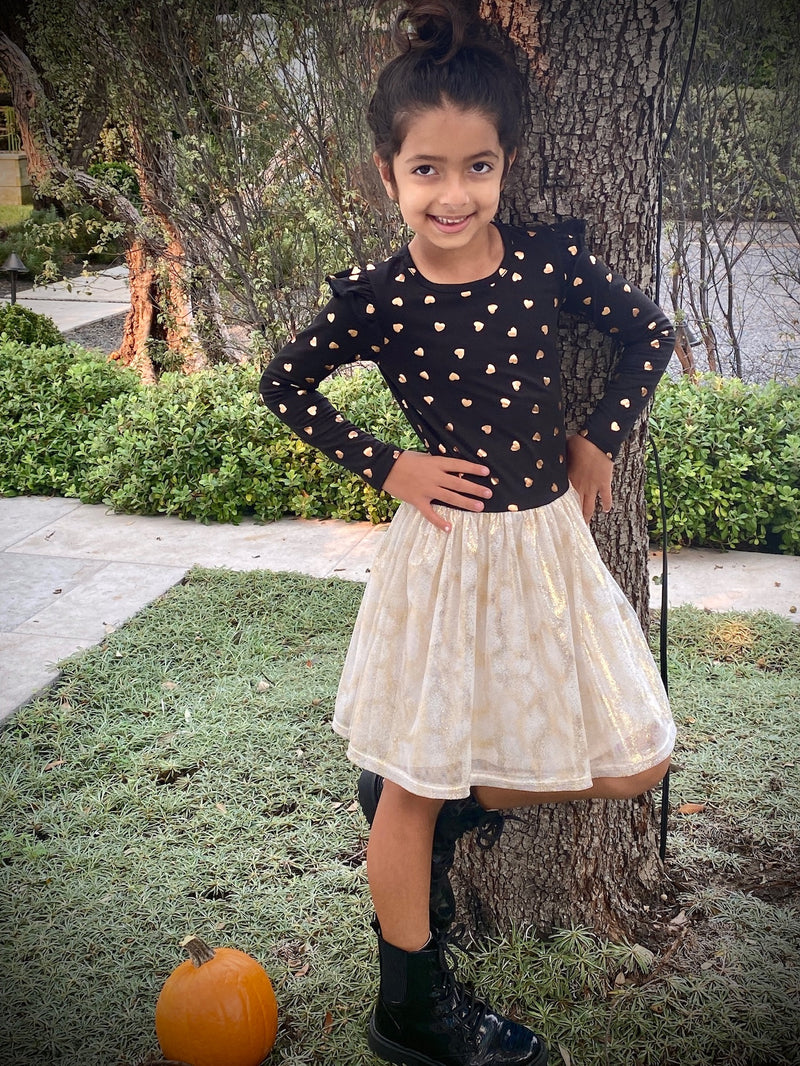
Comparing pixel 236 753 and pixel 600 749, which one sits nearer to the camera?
pixel 600 749

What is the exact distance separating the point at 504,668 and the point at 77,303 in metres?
11.3

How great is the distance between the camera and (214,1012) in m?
1.94

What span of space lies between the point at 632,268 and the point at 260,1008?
163 centimetres

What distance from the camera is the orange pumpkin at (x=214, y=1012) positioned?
1.94 metres

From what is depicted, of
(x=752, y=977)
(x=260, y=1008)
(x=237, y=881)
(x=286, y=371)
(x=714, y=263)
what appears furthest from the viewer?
(x=714, y=263)

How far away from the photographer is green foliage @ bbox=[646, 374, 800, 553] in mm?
4500

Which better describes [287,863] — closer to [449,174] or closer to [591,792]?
[591,792]

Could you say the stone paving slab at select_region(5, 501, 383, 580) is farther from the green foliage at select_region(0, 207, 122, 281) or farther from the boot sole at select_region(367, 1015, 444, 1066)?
the boot sole at select_region(367, 1015, 444, 1066)

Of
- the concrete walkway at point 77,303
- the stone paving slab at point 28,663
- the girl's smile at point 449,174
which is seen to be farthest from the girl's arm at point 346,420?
the concrete walkway at point 77,303

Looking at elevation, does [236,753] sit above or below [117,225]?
below

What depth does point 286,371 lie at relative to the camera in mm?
1820

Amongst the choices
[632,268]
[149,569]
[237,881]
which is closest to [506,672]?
[632,268]

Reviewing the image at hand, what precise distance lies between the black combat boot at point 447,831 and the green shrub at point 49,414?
407 cm

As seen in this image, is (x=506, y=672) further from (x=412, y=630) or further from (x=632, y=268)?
(x=632, y=268)
